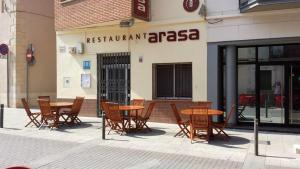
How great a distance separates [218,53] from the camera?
12.3 meters

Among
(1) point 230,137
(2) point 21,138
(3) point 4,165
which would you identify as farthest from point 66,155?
(1) point 230,137

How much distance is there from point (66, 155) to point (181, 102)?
5463 mm

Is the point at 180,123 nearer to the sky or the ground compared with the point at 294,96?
nearer to the ground

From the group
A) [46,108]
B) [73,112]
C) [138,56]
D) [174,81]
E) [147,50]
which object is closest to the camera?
[46,108]

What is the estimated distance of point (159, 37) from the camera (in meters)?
13.3

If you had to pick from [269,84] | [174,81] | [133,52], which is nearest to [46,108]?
[133,52]

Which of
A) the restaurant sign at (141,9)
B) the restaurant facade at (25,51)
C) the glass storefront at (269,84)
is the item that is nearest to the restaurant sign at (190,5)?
the restaurant sign at (141,9)

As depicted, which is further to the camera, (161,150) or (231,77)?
(231,77)

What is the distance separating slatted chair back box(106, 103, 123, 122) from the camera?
10992 millimetres

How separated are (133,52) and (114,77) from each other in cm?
143

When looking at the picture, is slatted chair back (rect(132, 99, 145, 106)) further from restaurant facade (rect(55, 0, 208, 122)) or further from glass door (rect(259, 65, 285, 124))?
glass door (rect(259, 65, 285, 124))

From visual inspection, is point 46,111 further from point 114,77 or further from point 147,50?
point 147,50

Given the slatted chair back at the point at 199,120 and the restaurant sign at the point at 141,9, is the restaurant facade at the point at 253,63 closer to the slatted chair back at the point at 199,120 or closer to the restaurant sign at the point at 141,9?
the restaurant sign at the point at 141,9

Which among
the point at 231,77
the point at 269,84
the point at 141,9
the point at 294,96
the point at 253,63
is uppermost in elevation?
the point at 141,9
